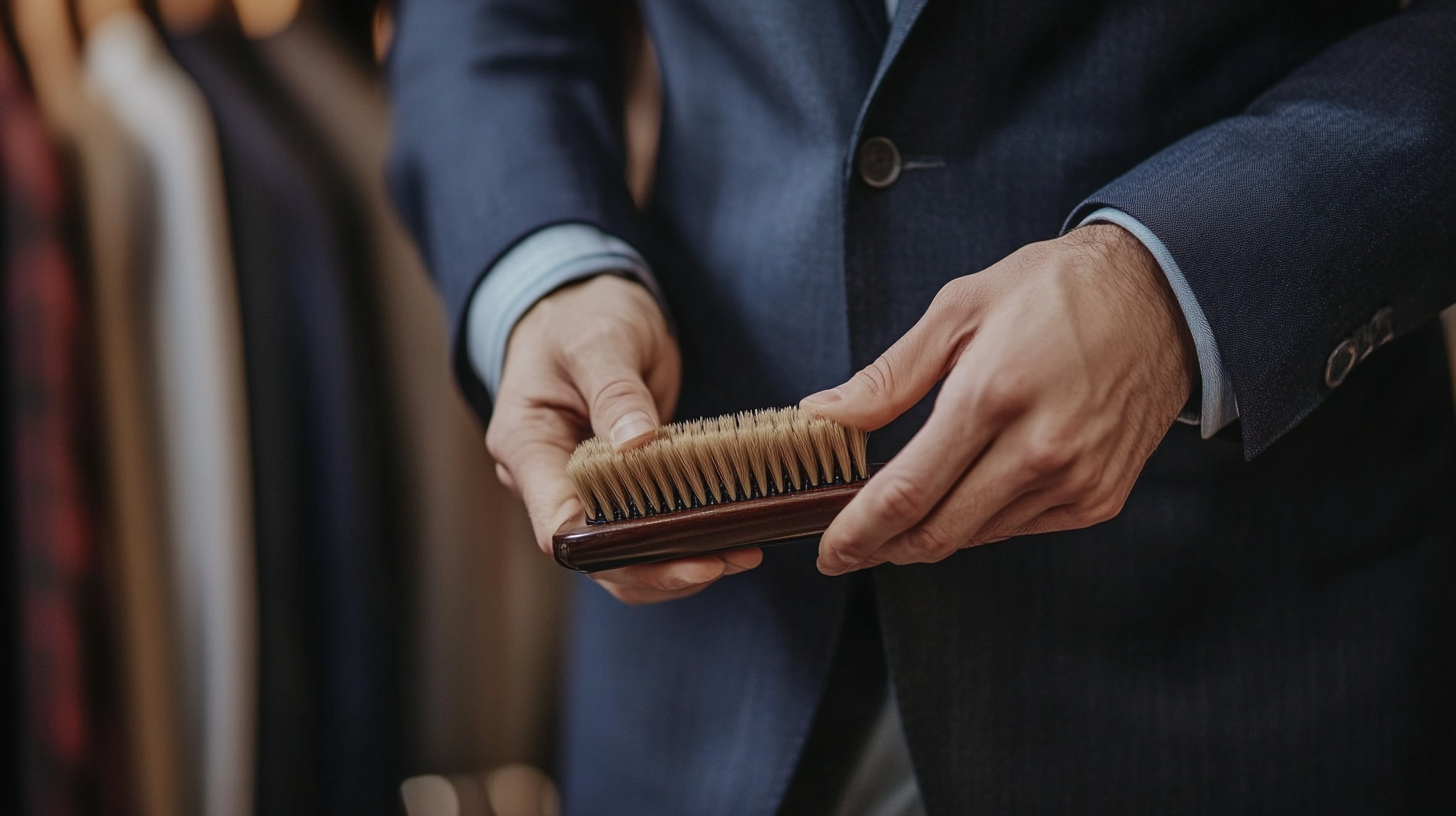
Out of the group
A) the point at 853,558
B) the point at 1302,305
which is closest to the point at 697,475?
the point at 853,558

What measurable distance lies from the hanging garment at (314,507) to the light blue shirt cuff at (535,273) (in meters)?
0.33

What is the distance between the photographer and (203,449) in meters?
0.89

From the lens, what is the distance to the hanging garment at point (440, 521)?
1041 millimetres

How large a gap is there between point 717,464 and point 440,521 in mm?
660

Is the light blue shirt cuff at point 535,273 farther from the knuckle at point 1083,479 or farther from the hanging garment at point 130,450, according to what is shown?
the hanging garment at point 130,450

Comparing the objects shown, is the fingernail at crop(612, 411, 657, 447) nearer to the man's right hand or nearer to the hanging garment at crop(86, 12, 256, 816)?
the man's right hand

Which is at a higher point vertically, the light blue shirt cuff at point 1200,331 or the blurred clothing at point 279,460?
the light blue shirt cuff at point 1200,331

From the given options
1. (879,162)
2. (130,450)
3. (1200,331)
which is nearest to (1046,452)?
(1200,331)

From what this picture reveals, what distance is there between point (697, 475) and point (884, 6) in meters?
0.32

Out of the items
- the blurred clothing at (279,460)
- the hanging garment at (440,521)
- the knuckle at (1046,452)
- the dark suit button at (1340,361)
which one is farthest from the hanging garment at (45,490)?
the dark suit button at (1340,361)

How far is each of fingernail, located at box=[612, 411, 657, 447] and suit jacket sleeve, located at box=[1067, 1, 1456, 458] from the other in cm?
25

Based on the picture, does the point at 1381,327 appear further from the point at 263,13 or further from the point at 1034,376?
the point at 263,13

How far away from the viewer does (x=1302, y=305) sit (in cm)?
46

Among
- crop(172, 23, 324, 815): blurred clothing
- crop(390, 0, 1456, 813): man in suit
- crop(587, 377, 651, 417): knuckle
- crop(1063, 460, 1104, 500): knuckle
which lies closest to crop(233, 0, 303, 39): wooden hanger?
crop(172, 23, 324, 815): blurred clothing
